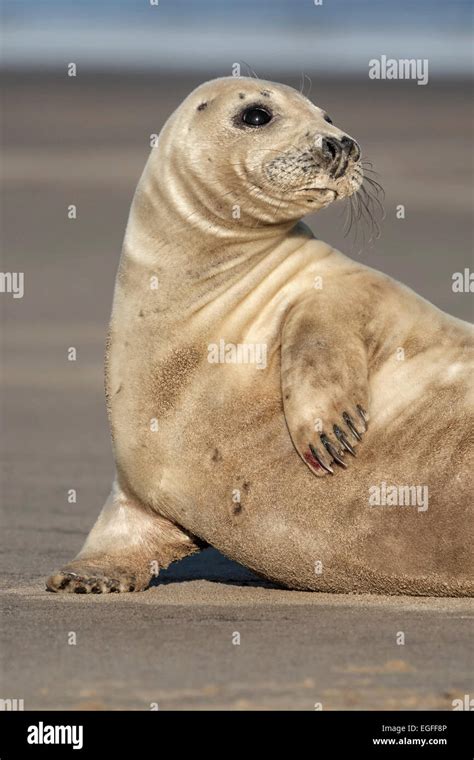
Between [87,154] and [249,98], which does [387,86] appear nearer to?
[87,154]

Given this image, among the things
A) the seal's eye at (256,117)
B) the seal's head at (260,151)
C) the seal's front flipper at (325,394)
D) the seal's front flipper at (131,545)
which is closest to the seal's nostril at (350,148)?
the seal's head at (260,151)

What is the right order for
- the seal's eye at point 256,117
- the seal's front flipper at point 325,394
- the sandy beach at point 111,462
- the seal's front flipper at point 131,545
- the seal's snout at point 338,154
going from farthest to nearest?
the seal's front flipper at point 131,545 → the seal's eye at point 256,117 → the seal's snout at point 338,154 → the seal's front flipper at point 325,394 → the sandy beach at point 111,462

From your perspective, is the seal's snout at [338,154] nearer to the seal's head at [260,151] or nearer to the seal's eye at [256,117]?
the seal's head at [260,151]

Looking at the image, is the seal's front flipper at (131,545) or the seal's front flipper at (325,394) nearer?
the seal's front flipper at (325,394)

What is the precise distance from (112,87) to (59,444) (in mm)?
22030

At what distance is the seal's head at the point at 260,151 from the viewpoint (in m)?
7.86

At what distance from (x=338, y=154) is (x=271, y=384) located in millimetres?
1039

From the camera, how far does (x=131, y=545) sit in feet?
27.4

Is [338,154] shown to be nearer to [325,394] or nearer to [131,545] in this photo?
[325,394]

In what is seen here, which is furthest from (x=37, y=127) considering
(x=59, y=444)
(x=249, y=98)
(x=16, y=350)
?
(x=249, y=98)

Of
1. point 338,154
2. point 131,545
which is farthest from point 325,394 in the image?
point 131,545

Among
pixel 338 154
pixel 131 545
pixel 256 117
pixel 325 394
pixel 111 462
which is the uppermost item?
pixel 256 117

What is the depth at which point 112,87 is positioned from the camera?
114 ft

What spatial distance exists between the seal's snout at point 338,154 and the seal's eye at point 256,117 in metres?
0.37
